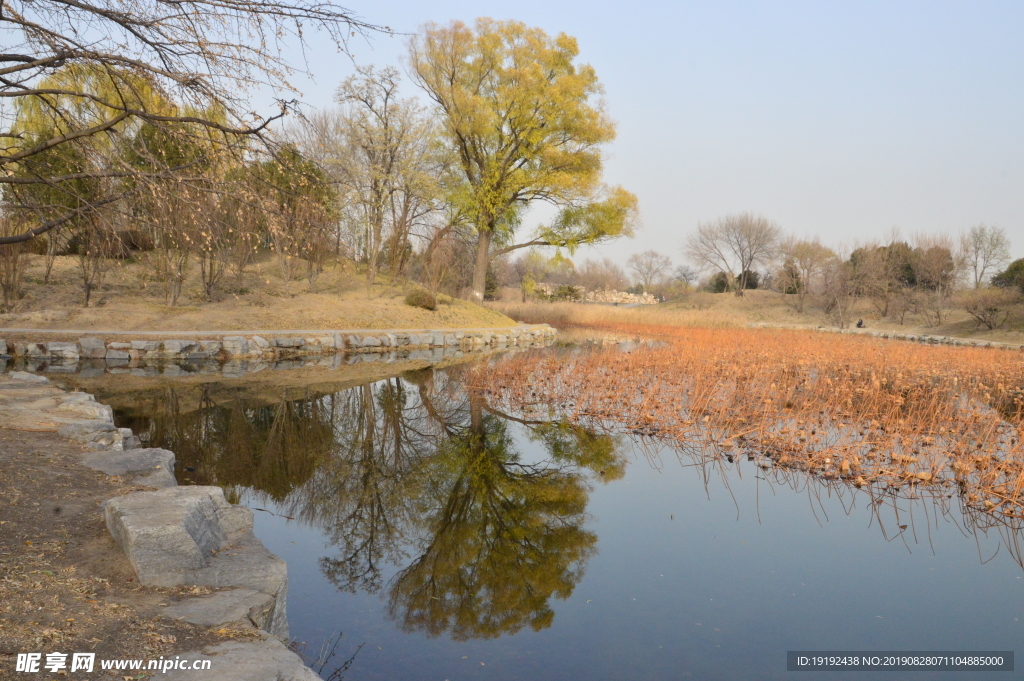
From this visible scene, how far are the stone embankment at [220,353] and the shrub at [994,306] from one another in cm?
2323

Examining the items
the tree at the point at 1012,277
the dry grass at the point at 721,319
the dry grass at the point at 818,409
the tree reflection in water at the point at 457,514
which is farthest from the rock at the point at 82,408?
the tree at the point at 1012,277

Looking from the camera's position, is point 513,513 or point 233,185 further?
point 513,513

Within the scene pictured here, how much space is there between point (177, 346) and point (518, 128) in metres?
15.3

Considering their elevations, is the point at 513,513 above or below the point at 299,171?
below

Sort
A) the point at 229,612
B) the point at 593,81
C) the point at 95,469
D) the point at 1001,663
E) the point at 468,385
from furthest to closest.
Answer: the point at 593,81
the point at 468,385
the point at 95,469
the point at 1001,663
the point at 229,612

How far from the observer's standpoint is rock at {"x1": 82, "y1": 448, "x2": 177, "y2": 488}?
14.6 feet

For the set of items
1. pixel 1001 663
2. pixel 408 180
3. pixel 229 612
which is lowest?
pixel 1001 663

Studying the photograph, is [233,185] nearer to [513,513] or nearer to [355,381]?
[513,513]

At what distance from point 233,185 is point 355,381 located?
22.5 feet

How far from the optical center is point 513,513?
16.3 ft

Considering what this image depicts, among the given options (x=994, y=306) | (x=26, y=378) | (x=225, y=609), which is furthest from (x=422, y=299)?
(x=994, y=306)

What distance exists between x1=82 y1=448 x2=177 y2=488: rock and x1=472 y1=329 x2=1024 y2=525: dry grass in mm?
5000

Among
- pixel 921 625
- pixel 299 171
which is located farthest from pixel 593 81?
pixel 921 625

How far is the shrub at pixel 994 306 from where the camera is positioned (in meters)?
27.0
